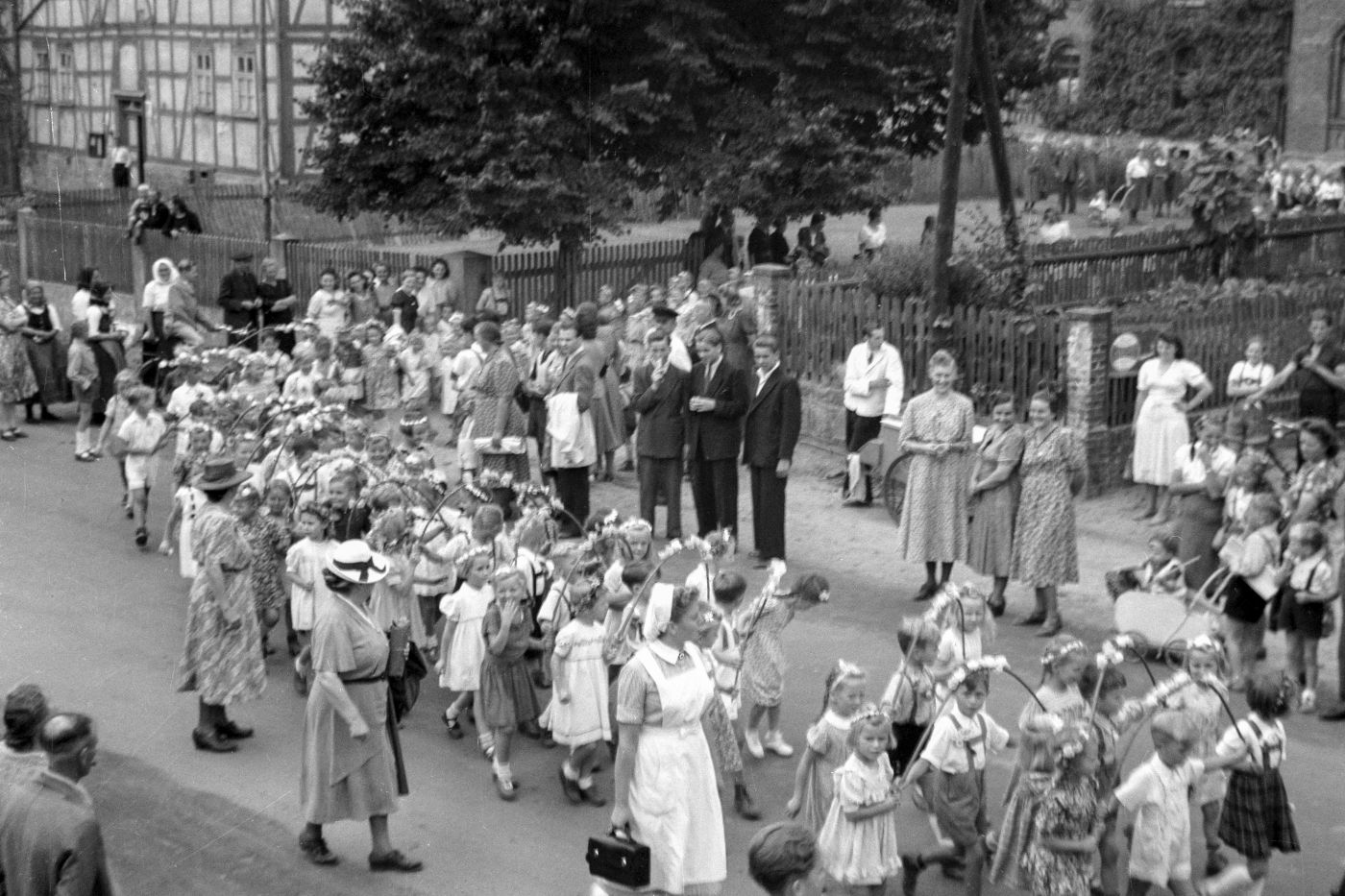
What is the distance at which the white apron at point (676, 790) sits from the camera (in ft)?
25.2

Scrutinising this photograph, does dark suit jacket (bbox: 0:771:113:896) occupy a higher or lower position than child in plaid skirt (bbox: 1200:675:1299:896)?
higher

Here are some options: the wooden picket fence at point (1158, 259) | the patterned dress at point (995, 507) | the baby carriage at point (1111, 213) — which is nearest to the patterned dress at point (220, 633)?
the patterned dress at point (995, 507)

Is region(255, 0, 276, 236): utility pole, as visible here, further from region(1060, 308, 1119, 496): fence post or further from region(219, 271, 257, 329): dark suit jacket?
region(1060, 308, 1119, 496): fence post

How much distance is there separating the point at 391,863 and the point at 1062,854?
3256mm

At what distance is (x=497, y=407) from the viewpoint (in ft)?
46.3

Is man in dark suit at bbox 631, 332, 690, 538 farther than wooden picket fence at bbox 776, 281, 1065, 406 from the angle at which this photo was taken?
No

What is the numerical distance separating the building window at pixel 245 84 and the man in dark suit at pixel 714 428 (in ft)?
83.3

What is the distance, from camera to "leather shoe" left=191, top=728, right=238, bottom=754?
10.5 metres

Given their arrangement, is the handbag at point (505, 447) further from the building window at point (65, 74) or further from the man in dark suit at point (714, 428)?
the building window at point (65, 74)

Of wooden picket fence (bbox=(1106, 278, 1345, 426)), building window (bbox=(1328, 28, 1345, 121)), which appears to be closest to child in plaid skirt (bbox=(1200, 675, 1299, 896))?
wooden picket fence (bbox=(1106, 278, 1345, 426))

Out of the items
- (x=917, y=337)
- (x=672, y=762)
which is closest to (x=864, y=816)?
(x=672, y=762)

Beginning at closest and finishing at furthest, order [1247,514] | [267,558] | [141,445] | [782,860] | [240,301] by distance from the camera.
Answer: [782,860] < [1247,514] < [267,558] < [141,445] < [240,301]

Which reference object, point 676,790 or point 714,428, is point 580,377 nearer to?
point 714,428

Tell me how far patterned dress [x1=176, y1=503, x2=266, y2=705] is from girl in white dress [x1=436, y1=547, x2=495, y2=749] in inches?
Answer: 45.5
